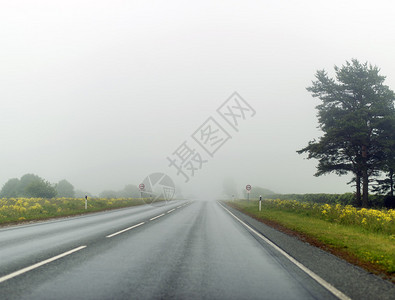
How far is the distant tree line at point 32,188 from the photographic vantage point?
5009cm

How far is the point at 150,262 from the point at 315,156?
26722mm

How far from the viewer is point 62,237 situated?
8.47 m

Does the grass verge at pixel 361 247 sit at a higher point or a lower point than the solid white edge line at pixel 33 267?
lower

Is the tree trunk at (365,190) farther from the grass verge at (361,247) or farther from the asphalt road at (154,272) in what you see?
the asphalt road at (154,272)

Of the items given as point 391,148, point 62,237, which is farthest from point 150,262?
point 391,148

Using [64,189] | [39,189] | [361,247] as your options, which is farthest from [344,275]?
[64,189]

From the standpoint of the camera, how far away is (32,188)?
4972cm

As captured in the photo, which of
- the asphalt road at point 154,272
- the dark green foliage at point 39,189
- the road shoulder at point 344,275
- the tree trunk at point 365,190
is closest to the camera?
the asphalt road at point 154,272

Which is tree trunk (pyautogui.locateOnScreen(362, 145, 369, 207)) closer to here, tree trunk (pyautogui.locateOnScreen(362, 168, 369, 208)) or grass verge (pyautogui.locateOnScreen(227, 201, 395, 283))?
tree trunk (pyautogui.locateOnScreen(362, 168, 369, 208))

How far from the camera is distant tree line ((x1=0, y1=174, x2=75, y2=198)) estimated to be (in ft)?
164

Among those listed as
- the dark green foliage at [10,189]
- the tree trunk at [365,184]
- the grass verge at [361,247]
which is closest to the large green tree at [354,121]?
the tree trunk at [365,184]

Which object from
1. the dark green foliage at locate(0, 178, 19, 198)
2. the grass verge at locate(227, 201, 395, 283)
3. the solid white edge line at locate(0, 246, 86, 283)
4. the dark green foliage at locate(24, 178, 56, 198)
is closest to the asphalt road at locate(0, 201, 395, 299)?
the solid white edge line at locate(0, 246, 86, 283)

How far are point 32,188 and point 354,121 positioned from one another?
171ft

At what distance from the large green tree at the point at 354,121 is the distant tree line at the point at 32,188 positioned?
150 ft
